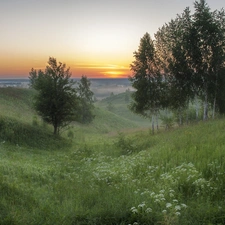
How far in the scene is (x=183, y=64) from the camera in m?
27.1

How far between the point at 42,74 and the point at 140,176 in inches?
853

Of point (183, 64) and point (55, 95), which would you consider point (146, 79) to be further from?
point (55, 95)

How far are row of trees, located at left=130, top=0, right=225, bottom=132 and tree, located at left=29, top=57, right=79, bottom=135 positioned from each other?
29.0 feet

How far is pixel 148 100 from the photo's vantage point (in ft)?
98.7

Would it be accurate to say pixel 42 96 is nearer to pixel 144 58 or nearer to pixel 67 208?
pixel 144 58

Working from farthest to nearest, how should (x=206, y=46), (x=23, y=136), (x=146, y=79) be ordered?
(x=146, y=79), (x=206, y=46), (x=23, y=136)

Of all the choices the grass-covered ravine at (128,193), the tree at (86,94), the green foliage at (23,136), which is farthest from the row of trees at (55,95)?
the tree at (86,94)

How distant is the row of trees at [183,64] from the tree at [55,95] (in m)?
8.83

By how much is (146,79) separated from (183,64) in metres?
5.33

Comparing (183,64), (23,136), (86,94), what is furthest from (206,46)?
(86,94)

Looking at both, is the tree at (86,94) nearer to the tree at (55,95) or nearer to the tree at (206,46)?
the tree at (55,95)

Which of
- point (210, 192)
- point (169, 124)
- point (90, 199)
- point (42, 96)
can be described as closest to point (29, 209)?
point (90, 199)

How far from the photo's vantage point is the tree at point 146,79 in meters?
29.8

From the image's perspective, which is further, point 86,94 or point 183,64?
point 86,94
